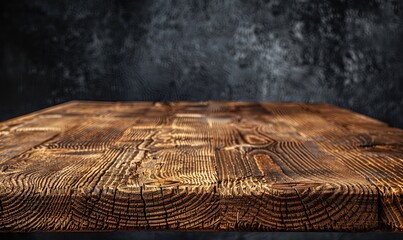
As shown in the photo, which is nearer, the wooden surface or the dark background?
the wooden surface

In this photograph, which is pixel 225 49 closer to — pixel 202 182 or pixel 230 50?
pixel 230 50

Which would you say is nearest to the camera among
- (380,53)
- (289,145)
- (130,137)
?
(289,145)

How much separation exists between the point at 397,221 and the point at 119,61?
85.2 inches

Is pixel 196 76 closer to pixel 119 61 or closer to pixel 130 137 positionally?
pixel 119 61

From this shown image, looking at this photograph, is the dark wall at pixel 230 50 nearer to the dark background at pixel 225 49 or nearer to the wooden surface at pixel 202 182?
the dark background at pixel 225 49

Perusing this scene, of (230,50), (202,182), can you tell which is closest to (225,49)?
(230,50)

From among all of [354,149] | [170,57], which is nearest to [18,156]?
[354,149]

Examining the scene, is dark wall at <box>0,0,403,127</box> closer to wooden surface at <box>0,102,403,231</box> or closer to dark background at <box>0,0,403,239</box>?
dark background at <box>0,0,403,239</box>

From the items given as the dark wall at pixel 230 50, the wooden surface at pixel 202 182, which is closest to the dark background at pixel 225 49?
the dark wall at pixel 230 50

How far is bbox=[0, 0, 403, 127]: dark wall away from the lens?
8.61ft

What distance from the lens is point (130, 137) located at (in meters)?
1.15

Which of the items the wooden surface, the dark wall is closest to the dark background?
the dark wall

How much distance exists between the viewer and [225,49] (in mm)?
2648

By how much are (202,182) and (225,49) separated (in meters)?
1.99
